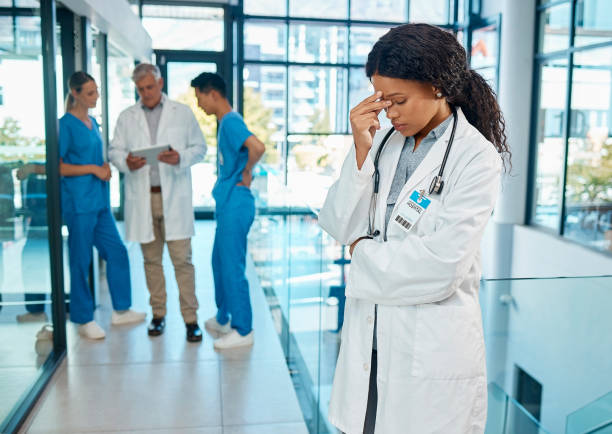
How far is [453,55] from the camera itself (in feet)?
4.16

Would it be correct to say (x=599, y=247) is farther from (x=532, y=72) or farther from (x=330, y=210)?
(x=330, y=210)

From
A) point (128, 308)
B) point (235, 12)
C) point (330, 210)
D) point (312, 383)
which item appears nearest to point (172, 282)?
point (128, 308)

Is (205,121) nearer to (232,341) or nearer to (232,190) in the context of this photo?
(232,190)

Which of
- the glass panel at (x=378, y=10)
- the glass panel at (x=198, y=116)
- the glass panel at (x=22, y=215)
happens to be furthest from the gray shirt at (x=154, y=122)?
the glass panel at (x=378, y=10)

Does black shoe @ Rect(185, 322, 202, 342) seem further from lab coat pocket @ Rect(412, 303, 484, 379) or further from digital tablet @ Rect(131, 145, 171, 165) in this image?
lab coat pocket @ Rect(412, 303, 484, 379)

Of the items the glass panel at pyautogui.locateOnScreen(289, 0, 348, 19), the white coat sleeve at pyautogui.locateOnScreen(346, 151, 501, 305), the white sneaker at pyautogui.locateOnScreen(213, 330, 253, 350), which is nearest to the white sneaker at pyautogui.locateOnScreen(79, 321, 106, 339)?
the white sneaker at pyautogui.locateOnScreen(213, 330, 253, 350)

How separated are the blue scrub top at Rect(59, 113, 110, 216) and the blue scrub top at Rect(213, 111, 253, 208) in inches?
29.5

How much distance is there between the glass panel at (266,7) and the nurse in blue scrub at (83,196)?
5.42 m

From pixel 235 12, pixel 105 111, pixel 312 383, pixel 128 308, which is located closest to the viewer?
pixel 312 383

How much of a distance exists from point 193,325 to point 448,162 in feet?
8.71

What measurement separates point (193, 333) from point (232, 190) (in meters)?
0.92

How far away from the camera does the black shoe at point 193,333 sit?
3.57 metres

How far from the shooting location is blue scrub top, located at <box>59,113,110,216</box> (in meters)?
3.41

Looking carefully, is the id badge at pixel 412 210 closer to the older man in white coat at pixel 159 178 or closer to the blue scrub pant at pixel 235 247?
the blue scrub pant at pixel 235 247
